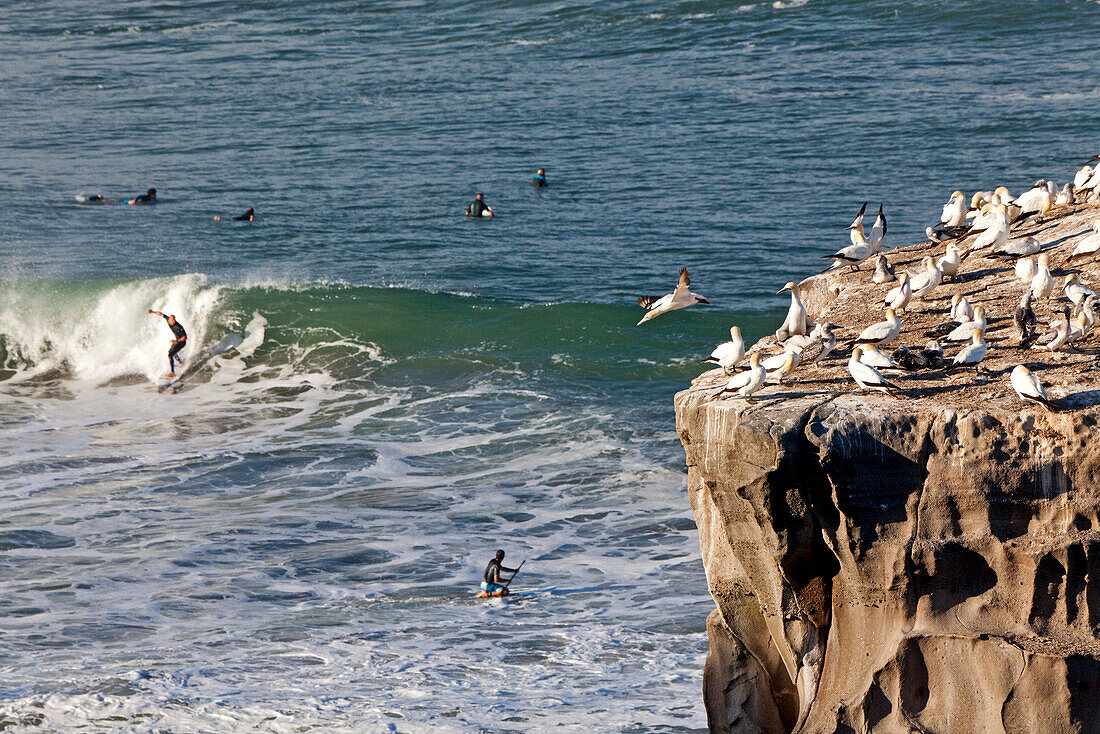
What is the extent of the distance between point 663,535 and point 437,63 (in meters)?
33.1

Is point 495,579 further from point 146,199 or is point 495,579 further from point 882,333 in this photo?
point 146,199

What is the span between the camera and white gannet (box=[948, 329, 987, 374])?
328 inches

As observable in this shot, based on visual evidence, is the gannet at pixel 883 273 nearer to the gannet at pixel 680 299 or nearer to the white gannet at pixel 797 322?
the gannet at pixel 680 299

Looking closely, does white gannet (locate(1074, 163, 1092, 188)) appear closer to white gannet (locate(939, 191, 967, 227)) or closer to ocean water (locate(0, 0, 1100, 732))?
white gannet (locate(939, 191, 967, 227))

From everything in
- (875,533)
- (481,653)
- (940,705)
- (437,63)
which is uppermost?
(437,63)

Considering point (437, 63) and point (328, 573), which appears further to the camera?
point (437, 63)

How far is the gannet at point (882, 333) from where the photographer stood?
898 centimetres

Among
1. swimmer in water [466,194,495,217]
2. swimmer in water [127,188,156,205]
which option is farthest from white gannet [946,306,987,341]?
swimmer in water [127,188,156,205]

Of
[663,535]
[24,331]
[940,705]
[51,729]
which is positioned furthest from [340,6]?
[940,705]

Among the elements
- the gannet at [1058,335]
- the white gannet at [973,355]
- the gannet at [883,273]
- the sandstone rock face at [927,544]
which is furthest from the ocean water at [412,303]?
the gannet at [1058,335]

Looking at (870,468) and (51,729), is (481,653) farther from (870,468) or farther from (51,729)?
(870,468)

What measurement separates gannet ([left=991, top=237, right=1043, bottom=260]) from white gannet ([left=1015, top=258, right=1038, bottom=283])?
0.92m

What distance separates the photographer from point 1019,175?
97.1ft

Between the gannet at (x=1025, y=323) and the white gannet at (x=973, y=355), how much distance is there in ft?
2.39
